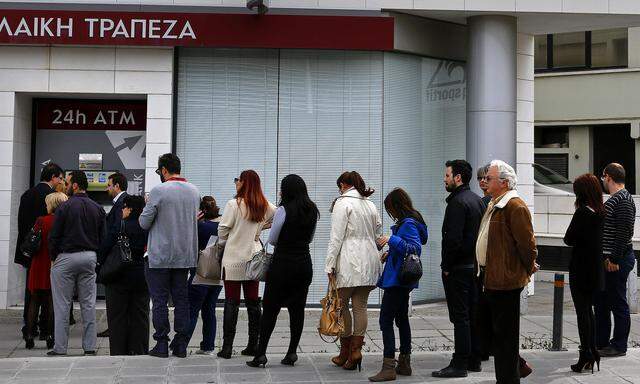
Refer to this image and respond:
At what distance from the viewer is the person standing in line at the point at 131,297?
8.63 meters

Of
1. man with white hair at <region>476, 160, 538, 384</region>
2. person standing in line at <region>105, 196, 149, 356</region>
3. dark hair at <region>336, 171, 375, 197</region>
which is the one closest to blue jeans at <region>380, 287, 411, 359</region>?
dark hair at <region>336, 171, 375, 197</region>

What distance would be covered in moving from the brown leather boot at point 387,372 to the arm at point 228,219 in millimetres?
1984

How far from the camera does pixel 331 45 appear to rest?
488 inches

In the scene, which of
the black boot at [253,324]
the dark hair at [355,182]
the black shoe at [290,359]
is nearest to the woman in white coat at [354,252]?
the dark hair at [355,182]

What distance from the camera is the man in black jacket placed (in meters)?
7.58

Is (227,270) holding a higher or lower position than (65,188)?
lower

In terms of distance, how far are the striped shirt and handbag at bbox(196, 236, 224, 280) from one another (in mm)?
3767

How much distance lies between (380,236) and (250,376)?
1691 millimetres

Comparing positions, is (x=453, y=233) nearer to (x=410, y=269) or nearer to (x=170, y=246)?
(x=410, y=269)

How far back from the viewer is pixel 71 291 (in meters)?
9.07

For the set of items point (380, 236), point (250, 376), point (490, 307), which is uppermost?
point (380, 236)

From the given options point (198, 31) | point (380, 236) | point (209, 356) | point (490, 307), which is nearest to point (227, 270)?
point (209, 356)

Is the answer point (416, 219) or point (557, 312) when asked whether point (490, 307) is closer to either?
point (416, 219)

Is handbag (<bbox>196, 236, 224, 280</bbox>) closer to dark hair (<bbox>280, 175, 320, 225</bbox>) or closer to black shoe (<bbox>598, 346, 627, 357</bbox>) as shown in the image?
dark hair (<bbox>280, 175, 320, 225</bbox>)
